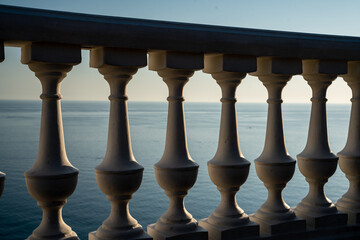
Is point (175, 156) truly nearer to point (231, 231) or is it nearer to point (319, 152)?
point (231, 231)

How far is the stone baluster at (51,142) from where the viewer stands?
8.06 feet

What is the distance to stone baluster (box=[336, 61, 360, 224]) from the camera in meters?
3.62

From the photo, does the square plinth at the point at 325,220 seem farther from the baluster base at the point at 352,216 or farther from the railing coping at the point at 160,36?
the railing coping at the point at 160,36

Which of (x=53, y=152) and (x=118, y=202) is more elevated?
(x=53, y=152)

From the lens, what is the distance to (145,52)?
8.89 ft

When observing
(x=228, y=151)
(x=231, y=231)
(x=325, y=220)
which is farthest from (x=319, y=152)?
(x=231, y=231)

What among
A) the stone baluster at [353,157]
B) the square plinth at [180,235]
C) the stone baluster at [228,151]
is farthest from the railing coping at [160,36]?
the square plinth at [180,235]

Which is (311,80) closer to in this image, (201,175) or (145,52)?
(145,52)

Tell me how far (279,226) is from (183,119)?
1243 millimetres

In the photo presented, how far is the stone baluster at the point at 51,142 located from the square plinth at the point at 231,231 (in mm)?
1166

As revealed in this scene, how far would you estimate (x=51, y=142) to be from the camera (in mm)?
2516

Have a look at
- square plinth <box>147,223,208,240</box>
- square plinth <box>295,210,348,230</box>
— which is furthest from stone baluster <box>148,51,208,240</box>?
square plinth <box>295,210,348,230</box>

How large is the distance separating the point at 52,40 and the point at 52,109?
424 millimetres

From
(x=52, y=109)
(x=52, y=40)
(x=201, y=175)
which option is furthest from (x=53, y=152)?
(x=201, y=175)
